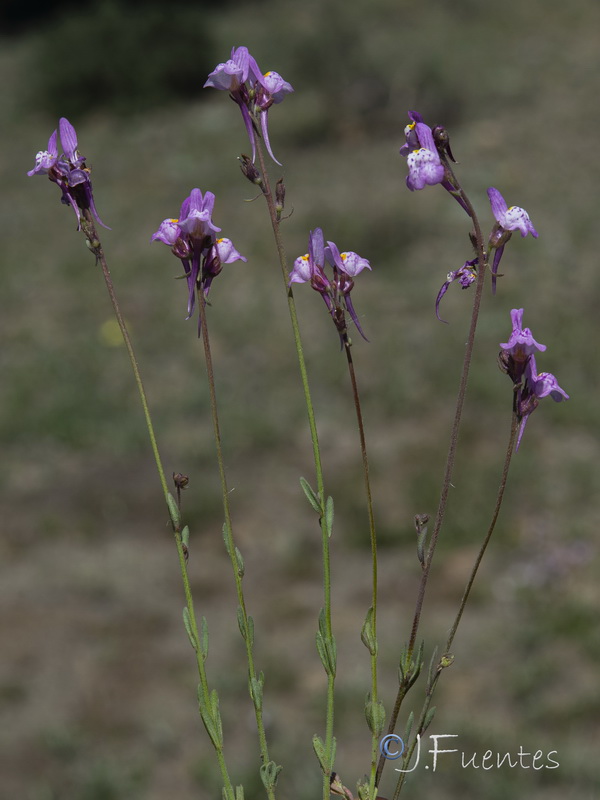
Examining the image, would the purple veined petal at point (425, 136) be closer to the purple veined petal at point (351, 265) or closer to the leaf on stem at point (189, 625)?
the purple veined petal at point (351, 265)

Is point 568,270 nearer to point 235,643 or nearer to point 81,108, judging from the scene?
point 235,643

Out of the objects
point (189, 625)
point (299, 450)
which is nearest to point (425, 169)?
point (189, 625)

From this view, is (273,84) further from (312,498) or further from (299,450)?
(299,450)

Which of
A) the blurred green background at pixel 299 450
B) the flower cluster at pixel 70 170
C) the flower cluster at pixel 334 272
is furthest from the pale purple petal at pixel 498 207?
the blurred green background at pixel 299 450

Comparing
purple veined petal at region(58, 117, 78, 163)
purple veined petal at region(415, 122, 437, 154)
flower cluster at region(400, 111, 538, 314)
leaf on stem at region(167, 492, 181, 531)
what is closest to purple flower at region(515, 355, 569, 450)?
flower cluster at region(400, 111, 538, 314)

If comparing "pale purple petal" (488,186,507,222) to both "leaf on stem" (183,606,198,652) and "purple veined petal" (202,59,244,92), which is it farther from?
"leaf on stem" (183,606,198,652)

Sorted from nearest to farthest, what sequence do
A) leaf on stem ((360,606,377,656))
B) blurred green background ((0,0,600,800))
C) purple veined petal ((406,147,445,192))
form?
purple veined petal ((406,147,445,192)) → leaf on stem ((360,606,377,656)) → blurred green background ((0,0,600,800))

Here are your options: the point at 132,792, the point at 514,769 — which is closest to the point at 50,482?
the point at 132,792
